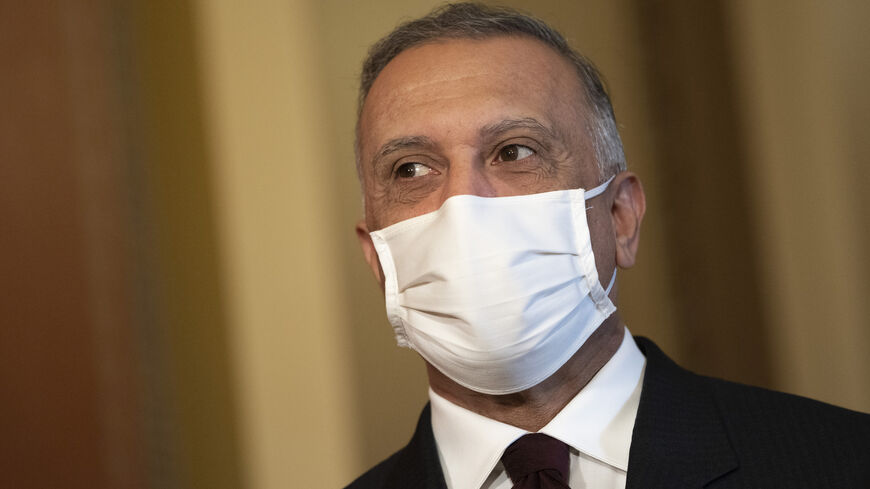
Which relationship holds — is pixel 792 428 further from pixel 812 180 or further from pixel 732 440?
pixel 812 180

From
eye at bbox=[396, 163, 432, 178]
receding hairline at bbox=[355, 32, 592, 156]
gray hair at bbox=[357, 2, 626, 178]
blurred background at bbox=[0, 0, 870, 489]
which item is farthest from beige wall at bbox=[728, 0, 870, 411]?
eye at bbox=[396, 163, 432, 178]

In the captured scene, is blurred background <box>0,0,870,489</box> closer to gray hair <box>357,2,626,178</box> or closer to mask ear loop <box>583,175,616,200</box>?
gray hair <box>357,2,626,178</box>

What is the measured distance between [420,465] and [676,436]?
563mm

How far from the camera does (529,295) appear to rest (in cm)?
181

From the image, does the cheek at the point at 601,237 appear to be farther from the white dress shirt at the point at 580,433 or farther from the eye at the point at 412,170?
the eye at the point at 412,170

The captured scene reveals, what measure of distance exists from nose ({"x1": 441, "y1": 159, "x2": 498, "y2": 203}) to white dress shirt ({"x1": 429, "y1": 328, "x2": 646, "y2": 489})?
46cm

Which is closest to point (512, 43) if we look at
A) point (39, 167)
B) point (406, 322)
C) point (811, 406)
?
point (406, 322)

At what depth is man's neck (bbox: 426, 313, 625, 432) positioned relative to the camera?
6.53 ft

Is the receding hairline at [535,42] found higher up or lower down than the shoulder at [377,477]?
higher up

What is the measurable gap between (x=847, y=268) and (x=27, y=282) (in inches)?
101

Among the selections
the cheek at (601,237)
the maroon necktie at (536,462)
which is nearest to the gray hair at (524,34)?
the cheek at (601,237)

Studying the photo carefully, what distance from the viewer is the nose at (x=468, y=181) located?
1.93 metres

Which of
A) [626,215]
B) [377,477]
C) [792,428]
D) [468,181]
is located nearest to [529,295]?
[468,181]

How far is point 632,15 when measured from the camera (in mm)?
3521
